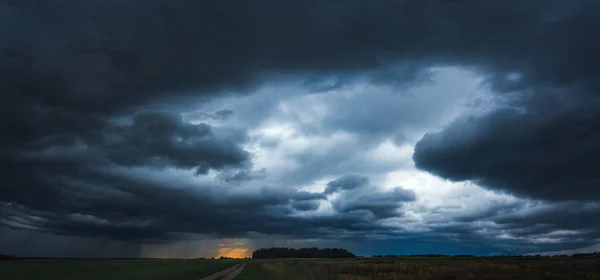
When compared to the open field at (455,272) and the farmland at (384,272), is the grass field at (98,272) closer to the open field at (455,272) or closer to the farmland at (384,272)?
the farmland at (384,272)

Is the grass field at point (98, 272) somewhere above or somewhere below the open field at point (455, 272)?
below

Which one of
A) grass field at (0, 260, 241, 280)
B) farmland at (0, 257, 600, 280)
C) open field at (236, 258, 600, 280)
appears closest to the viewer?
open field at (236, 258, 600, 280)

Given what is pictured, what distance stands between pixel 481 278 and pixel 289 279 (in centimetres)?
2410

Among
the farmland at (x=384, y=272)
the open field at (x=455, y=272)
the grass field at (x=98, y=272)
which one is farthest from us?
the grass field at (x=98, y=272)

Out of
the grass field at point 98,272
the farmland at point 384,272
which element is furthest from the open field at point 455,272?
the grass field at point 98,272

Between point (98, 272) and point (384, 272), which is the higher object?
point (384, 272)

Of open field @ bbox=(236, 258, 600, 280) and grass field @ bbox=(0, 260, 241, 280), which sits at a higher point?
open field @ bbox=(236, 258, 600, 280)

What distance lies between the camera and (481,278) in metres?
49.4

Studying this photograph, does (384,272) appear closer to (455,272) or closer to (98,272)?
(455,272)

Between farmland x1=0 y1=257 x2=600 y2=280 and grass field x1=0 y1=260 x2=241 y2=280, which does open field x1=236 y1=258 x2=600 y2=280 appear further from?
grass field x1=0 y1=260 x2=241 y2=280

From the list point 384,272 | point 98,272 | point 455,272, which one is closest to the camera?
point 455,272

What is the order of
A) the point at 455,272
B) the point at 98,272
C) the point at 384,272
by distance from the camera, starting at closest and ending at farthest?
A: the point at 455,272 → the point at 384,272 → the point at 98,272

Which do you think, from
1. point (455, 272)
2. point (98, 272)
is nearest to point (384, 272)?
point (455, 272)

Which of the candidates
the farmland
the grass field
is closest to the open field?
the farmland
